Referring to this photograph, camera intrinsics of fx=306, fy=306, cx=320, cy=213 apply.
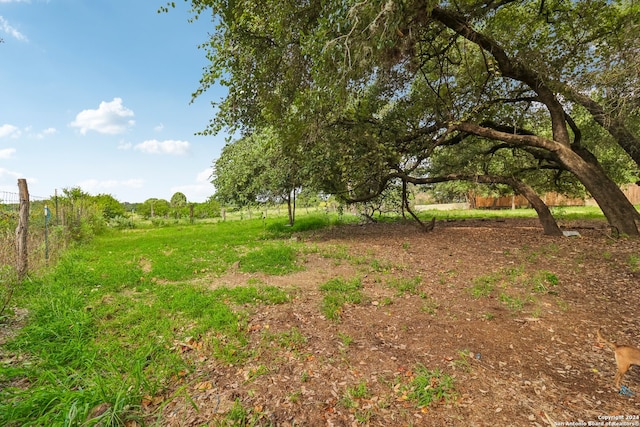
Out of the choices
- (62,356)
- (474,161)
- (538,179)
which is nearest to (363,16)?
(62,356)

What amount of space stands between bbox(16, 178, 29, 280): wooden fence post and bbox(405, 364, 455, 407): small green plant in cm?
641

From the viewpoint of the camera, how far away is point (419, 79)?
350 inches

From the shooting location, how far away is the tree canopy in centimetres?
472

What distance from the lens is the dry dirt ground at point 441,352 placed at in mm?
2195

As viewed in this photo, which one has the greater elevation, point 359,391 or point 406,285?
point 406,285

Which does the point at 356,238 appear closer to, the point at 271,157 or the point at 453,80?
the point at 271,157

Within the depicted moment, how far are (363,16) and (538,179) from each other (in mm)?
10855

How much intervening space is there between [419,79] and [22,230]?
9.81m

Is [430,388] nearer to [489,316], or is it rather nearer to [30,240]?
[489,316]

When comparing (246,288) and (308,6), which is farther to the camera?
(308,6)

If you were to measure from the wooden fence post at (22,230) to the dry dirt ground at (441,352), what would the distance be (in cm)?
320

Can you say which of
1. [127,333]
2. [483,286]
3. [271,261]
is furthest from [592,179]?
[127,333]

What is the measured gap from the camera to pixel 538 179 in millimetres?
11734

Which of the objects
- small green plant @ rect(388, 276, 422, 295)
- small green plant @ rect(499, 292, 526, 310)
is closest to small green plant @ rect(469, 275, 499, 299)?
small green plant @ rect(499, 292, 526, 310)
